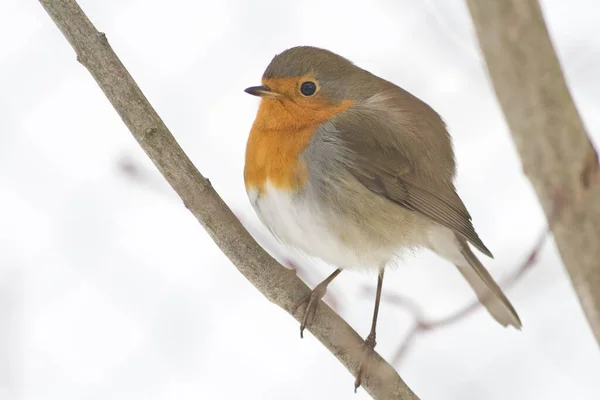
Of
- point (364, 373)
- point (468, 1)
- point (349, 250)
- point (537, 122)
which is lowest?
point (364, 373)

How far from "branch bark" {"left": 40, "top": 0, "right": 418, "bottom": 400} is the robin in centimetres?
27

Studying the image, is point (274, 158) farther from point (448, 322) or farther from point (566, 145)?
point (566, 145)

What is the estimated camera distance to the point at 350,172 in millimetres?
2713

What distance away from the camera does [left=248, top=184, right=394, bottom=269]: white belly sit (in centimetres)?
263

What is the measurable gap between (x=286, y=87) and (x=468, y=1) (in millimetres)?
1812

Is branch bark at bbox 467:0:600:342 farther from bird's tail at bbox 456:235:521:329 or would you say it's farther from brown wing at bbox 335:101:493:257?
bird's tail at bbox 456:235:521:329

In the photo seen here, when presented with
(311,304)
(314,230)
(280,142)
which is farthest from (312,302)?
(280,142)

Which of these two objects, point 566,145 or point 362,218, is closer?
point 566,145

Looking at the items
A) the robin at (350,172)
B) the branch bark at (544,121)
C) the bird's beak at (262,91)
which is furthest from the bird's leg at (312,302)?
the branch bark at (544,121)

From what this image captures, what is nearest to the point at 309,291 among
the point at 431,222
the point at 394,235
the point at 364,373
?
the point at 364,373

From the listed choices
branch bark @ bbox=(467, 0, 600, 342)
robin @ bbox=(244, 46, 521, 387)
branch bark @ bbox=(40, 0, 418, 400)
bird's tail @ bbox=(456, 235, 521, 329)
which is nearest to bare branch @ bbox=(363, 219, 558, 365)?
branch bark @ bbox=(467, 0, 600, 342)

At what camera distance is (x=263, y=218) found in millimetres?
2812

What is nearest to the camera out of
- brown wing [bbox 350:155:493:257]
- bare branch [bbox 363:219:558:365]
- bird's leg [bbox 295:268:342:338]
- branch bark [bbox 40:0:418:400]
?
bare branch [bbox 363:219:558:365]

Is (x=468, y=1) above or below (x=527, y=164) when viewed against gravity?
above
